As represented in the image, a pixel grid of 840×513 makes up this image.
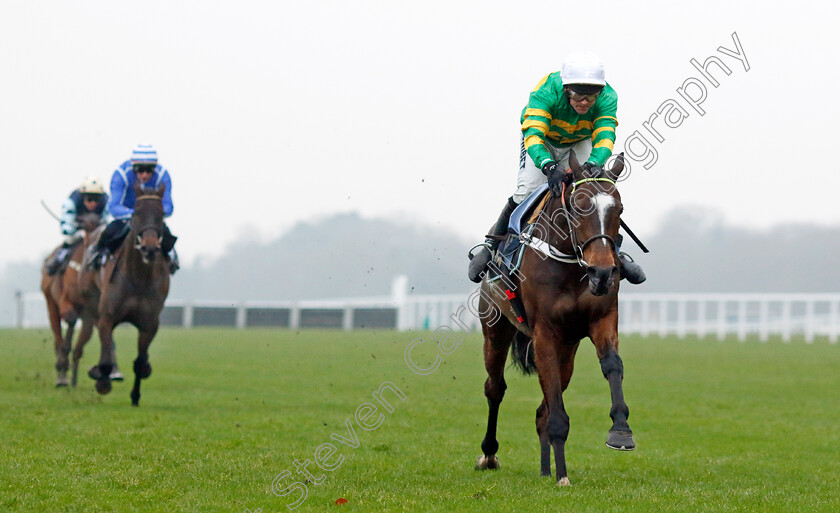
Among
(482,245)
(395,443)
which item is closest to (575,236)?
(482,245)

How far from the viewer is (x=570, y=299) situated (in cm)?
743

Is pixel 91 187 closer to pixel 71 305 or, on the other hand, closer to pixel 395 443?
pixel 71 305

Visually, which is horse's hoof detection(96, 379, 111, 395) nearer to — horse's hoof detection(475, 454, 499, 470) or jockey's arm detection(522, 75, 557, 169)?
horse's hoof detection(475, 454, 499, 470)

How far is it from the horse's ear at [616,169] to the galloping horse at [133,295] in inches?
251

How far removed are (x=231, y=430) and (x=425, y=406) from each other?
3483 mm

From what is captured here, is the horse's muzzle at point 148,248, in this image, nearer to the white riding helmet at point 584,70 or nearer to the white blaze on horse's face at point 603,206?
the white riding helmet at point 584,70

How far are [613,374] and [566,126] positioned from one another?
209 centimetres

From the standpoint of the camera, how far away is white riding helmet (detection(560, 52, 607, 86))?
7.63 meters

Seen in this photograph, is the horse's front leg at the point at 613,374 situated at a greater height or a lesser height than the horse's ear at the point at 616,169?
lesser

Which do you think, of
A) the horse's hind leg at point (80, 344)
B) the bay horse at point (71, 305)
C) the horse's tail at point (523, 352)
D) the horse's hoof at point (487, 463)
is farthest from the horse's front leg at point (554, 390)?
the horse's hind leg at point (80, 344)

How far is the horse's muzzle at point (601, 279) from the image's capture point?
22.6ft

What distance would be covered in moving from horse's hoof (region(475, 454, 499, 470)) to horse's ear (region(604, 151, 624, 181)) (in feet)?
8.11

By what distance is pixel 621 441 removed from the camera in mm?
6645

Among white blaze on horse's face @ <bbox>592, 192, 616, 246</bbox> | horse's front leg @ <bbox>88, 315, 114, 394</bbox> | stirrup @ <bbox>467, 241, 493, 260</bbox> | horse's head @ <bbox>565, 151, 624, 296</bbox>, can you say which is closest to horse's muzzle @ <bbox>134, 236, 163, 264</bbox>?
horse's front leg @ <bbox>88, 315, 114, 394</bbox>
